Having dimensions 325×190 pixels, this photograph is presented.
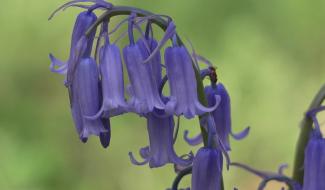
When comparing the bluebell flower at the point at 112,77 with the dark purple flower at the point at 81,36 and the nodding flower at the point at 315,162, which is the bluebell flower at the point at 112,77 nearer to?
the dark purple flower at the point at 81,36

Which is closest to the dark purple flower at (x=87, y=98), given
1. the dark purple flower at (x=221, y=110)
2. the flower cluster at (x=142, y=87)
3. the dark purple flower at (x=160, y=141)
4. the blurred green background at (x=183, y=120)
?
the flower cluster at (x=142, y=87)

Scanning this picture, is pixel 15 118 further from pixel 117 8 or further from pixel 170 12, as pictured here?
pixel 117 8

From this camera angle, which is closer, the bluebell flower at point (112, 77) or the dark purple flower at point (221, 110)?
the bluebell flower at point (112, 77)

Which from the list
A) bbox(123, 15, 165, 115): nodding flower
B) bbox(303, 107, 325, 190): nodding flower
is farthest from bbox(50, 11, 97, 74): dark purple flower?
bbox(303, 107, 325, 190): nodding flower

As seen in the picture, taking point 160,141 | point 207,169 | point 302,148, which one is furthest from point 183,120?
point 207,169

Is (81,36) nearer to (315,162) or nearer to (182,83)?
(182,83)

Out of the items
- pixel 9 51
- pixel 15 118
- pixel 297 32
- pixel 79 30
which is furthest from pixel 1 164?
pixel 79 30
